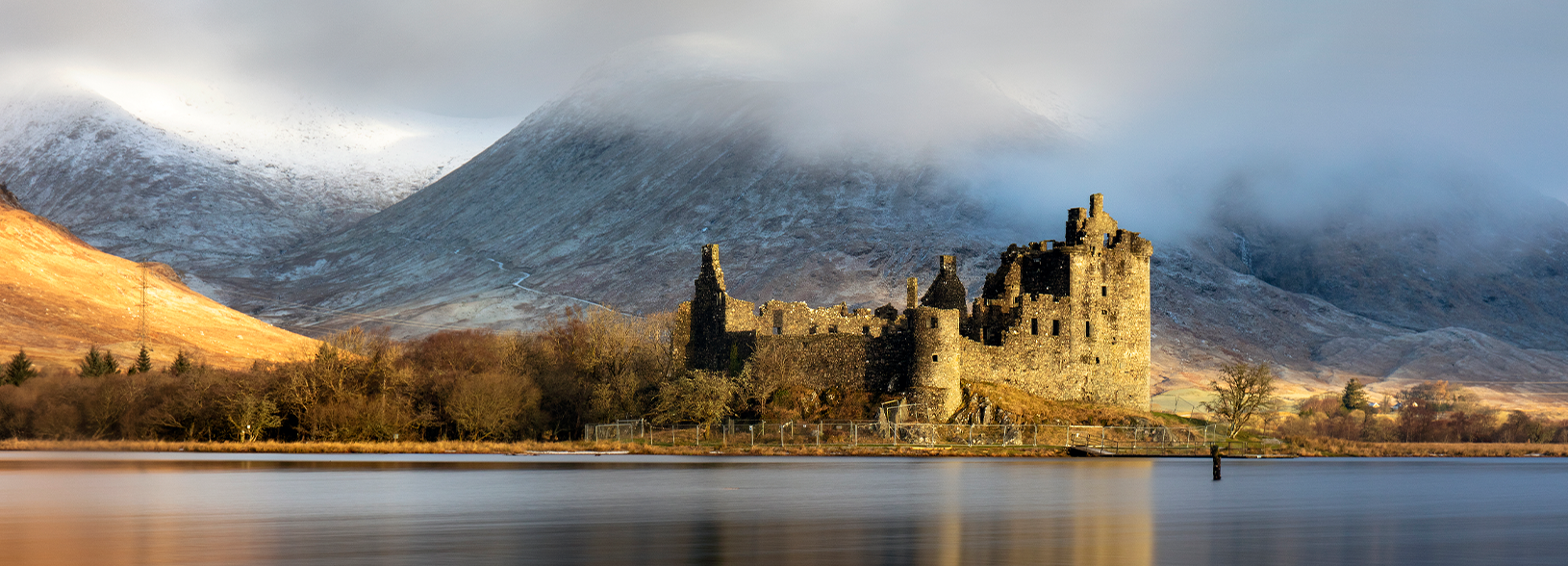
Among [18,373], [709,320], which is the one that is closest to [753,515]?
[709,320]

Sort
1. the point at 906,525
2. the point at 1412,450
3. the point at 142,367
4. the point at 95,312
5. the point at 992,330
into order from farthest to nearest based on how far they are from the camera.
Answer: the point at 95,312
the point at 142,367
the point at 1412,450
the point at 992,330
the point at 906,525

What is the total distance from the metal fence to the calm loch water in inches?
249

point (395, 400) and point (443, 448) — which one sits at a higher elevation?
point (395, 400)

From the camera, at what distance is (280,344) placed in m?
150

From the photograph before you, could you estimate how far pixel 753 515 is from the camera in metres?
39.8

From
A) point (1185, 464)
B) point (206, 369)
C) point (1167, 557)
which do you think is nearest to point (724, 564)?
point (1167, 557)

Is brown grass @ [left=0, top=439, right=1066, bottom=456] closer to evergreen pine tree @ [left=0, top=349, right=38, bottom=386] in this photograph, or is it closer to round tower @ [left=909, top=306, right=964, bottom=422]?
round tower @ [left=909, top=306, right=964, bottom=422]

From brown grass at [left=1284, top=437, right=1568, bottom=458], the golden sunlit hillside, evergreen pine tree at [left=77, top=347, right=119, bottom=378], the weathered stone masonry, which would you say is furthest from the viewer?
the golden sunlit hillside

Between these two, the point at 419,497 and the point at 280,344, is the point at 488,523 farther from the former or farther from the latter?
the point at 280,344

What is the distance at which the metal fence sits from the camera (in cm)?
7450

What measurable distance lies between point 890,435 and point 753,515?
35.3 m

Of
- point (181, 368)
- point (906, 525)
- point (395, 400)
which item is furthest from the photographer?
point (181, 368)

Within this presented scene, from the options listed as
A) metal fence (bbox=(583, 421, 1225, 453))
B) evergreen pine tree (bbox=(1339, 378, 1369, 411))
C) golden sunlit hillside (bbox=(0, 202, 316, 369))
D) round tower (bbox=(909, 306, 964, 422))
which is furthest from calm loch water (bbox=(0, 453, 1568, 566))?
evergreen pine tree (bbox=(1339, 378, 1369, 411))

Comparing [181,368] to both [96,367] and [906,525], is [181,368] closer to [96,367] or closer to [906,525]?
[96,367]
